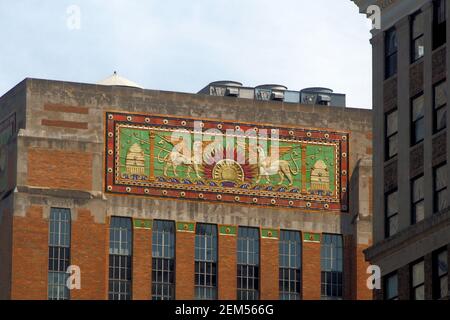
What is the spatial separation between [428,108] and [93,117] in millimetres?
43602

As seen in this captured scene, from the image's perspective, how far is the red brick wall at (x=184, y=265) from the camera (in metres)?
120

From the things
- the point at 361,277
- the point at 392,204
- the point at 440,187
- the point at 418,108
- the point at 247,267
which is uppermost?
the point at 418,108

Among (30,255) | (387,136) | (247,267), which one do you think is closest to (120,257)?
(30,255)

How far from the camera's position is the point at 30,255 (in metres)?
117

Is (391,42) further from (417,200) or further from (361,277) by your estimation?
(361,277)

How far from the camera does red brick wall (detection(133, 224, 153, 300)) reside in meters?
119

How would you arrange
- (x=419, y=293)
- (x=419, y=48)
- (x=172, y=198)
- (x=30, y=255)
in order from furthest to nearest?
(x=172, y=198), (x=30, y=255), (x=419, y=48), (x=419, y=293)

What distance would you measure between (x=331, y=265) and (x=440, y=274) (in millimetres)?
47380

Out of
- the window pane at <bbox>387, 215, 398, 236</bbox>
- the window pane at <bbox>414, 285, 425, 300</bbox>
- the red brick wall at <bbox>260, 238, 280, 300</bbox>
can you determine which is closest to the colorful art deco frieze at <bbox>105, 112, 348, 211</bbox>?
the red brick wall at <bbox>260, 238, 280, 300</bbox>

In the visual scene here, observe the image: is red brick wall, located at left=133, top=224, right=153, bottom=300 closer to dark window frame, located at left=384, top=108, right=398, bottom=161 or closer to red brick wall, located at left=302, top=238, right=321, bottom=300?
red brick wall, located at left=302, top=238, right=321, bottom=300

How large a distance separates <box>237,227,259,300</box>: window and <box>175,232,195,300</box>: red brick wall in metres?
2.92

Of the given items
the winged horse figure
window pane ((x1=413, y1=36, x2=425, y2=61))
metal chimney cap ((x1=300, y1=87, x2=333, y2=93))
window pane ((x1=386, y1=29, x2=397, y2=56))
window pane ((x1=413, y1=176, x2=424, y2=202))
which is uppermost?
metal chimney cap ((x1=300, y1=87, x2=333, y2=93))

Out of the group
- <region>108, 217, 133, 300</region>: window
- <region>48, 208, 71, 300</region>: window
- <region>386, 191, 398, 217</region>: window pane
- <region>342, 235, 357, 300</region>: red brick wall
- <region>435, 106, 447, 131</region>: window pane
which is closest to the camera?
<region>435, 106, 447, 131</region>: window pane

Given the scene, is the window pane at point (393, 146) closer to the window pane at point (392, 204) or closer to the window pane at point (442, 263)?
the window pane at point (392, 204)
